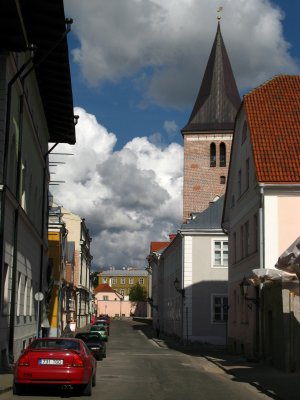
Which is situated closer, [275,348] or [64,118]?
[275,348]

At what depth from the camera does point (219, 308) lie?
46.1m

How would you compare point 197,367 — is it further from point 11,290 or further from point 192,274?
point 192,274

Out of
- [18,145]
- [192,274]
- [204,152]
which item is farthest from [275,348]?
[204,152]

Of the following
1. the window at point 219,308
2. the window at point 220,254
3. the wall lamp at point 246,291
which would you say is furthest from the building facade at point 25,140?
the window at point 220,254

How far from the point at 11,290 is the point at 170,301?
1568 inches

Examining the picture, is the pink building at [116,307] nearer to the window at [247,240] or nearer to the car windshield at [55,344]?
the window at [247,240]

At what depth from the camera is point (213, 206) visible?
4903 cm

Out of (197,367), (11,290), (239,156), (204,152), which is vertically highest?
(204,152)

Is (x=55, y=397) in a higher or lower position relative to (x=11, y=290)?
lower

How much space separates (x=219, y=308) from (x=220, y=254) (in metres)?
3.82

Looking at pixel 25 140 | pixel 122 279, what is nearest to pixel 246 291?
pixel 25 140

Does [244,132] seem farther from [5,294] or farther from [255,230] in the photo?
[5,294]

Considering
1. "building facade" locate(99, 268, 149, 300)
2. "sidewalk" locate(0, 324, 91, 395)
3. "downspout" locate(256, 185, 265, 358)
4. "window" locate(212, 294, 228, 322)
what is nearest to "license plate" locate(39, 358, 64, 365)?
"sidewalk" locate(0, 324, 91, 395)

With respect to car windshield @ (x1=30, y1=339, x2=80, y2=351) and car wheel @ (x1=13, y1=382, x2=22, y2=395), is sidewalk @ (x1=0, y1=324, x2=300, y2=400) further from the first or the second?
car windshield @ (x1=30, y1=339, x2=80, y2=351)
